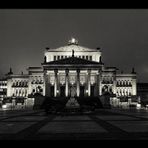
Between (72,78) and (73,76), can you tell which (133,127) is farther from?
(72,78)

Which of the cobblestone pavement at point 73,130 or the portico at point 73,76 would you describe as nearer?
the cobblestone pavement at point 73,130

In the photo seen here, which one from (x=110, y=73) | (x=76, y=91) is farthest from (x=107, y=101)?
(x=110, y=73)

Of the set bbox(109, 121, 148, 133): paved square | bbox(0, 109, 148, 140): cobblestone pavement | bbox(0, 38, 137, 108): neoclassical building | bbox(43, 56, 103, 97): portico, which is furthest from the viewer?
bbox(0, 38, 137, 108): neoclassical building

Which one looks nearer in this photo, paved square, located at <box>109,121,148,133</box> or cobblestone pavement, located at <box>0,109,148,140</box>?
cobblestone pavement, located at <box>0,109,148,140</box>

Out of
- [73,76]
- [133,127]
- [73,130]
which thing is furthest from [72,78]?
[73,130]

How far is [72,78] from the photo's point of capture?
456 ft

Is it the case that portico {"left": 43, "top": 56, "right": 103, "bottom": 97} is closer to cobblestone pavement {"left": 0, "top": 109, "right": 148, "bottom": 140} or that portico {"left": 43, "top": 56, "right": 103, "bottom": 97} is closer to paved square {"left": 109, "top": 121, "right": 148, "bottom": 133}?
cobblestone pavement {"left": 0, "top": 109, "right": 148, "bottom": 140}

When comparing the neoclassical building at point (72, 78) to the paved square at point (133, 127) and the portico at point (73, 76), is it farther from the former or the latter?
the paved square at point (133, 127)

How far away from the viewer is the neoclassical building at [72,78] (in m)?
129

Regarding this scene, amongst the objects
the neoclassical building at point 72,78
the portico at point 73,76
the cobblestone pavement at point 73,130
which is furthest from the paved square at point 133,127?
the portico at point 73,76

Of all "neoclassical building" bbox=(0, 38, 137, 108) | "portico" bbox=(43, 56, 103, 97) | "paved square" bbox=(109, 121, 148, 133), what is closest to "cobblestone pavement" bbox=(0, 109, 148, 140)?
"paved square" bbox=(109, 121, 148, 133)

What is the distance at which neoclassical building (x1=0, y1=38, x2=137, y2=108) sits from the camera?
129m

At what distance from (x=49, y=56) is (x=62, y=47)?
7690 mm
